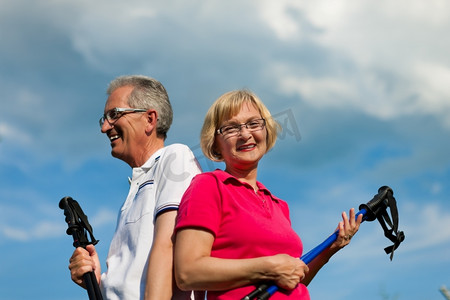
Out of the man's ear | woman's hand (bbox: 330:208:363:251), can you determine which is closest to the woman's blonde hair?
the man's ear

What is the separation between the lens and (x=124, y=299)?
3.30m

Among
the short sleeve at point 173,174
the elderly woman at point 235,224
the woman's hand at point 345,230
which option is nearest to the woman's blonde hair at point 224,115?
the elderly woman at point 235,224

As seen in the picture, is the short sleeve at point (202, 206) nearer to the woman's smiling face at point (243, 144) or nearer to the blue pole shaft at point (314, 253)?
the woman's smiling face at point (243, 144)

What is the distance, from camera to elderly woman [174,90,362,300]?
304 centimetres

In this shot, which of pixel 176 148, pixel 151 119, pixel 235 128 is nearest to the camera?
pixel 235 128

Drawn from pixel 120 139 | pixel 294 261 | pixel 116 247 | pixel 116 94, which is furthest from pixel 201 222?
pixel 116 94

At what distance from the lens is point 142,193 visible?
3631 mm

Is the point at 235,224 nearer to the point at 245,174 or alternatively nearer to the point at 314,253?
the point at 245,174

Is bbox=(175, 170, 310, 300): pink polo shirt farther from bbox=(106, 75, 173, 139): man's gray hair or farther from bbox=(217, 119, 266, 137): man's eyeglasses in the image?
bbox=(106, 75, 173, 139): man's gray hair

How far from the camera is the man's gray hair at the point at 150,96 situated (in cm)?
413

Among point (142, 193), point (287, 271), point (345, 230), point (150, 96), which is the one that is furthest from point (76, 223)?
point (345, 230)

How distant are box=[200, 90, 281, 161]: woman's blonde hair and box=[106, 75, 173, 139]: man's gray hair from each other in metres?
0.57

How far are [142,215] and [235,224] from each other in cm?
66

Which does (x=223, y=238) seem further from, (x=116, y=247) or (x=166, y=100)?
(x=166, y=100)
